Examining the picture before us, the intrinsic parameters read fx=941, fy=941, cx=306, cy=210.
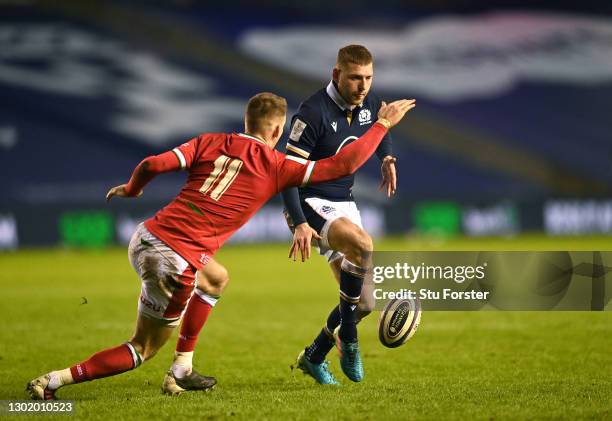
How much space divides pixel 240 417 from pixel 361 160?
162 cm

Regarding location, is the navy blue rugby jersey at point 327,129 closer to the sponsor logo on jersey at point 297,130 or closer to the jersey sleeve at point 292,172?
the sponsor logo on jersey at point 297,130

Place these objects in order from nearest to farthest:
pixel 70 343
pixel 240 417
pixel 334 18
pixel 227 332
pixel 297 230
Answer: pixel 240 417, pixel 297 230, pixel 70 343, pixel 227 332, pixel 334 18

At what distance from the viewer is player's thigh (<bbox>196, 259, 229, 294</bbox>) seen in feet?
19.8

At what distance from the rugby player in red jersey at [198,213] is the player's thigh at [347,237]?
877mm

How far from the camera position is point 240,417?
5102 mm

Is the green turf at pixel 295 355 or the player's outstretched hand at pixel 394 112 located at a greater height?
the player's outstretched hand at pixel 394 112

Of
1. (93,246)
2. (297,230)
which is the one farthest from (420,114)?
(297,230)

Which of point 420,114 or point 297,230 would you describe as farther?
point 420,114

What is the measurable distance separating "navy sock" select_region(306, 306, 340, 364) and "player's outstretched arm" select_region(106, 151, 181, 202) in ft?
6.25

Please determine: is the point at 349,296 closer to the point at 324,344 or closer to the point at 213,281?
the point at 324,344

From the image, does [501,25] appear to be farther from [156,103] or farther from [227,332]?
[227,332]

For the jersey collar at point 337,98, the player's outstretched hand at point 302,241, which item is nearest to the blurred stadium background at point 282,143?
the player's outstretched hand at point 302,241

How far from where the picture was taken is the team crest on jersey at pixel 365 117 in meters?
6.78

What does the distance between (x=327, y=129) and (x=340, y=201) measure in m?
0.54
